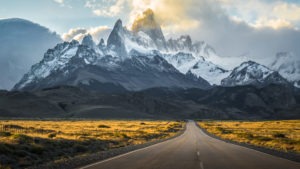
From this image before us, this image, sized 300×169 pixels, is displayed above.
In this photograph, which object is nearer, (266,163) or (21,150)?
(266,163)

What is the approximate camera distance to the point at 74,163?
24625mm

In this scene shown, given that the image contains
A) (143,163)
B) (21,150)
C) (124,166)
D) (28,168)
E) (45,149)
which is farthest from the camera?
(45,149)

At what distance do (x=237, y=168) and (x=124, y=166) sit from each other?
6.17 metres

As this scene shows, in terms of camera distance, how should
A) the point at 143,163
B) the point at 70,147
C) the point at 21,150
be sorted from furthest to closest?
the point at 70,147, the point at 21,150, the point at 143,163

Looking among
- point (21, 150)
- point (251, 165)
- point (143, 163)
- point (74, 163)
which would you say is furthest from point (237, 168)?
point (21, 150)

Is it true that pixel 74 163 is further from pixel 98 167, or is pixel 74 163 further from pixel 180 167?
pixel 180 167

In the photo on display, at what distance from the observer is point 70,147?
3506 cm

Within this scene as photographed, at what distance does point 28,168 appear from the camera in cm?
2214

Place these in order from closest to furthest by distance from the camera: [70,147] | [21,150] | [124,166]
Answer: [124,166], [21,150], [70,147]

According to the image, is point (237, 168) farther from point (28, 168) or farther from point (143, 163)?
point (28, 168)

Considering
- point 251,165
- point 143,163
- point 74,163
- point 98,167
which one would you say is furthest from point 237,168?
point 74,163

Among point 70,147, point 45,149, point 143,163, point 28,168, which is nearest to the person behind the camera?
point 28,168

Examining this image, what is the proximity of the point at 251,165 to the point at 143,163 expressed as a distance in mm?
6293

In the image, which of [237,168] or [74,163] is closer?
[237,168]
